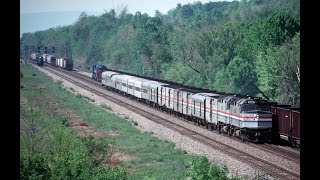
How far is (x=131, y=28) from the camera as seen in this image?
130 metres

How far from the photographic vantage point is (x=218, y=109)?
32062 mm

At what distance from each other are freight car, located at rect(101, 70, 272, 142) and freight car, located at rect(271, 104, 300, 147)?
1.90 ft

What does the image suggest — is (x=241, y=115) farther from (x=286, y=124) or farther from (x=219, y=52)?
(x=219, y=52)

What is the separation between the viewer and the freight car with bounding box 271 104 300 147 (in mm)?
26047

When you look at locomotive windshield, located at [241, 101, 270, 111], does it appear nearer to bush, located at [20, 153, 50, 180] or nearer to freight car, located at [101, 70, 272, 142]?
freight car, located at [101, 70, 272, 142]

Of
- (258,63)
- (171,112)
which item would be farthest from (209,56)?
(171,112)

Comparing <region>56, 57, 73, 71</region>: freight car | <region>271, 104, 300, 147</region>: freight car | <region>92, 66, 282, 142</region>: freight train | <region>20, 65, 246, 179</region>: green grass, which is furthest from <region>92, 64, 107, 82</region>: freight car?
<region>271, 104, 300, 147</region>: freight car

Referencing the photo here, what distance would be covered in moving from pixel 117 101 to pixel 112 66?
64600 mm

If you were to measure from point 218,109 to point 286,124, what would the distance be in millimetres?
6068

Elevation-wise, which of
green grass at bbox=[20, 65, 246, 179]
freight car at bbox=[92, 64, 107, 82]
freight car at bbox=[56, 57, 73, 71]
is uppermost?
freight car at bbox=[56, 57, 73, 71]

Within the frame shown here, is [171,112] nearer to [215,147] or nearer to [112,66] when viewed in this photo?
[215,147]

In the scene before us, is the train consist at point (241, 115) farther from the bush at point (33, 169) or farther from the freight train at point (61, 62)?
the freight train at point (61, 62)

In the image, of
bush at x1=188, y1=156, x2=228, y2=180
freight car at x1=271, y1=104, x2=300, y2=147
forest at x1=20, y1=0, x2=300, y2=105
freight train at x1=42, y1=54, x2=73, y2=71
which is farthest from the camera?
freight train at x1=42, y1=54, x2=73, y2=71

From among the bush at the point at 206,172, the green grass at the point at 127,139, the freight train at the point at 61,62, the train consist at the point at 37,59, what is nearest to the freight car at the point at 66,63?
the freight train at the point at 61,62
